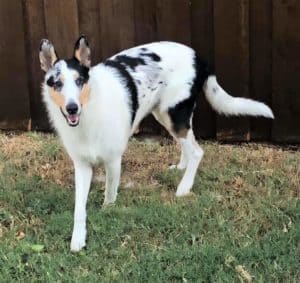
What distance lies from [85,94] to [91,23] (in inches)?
84.4

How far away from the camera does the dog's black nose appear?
482 centimetres

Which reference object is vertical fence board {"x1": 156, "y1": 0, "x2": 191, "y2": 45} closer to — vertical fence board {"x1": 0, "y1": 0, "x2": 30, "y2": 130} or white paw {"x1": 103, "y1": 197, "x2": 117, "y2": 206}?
vertical fence board {"x1": 0, "y1": 0, "x2": 30, "y2": 130}

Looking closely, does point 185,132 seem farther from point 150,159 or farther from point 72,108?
point 72,108

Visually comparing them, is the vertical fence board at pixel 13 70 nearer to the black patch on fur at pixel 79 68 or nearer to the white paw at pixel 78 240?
the black patch on fur at pixel 79 68

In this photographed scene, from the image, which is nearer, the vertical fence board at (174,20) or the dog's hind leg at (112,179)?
the dog's hind leg at (112,179)

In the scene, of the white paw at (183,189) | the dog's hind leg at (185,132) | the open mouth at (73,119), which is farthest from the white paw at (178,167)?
the open mouth at (73,119)

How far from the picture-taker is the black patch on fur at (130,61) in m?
5.69

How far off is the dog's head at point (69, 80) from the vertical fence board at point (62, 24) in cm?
202

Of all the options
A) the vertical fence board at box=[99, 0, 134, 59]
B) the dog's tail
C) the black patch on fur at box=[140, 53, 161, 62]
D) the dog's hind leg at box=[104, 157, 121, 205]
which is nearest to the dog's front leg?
the dog's hind leg at box=[104, 157, 121, 205]

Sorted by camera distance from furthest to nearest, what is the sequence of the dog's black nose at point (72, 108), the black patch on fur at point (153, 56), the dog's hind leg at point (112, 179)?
the black patch on fur at point (153, 56), the dog's hind leg at point (112, 179), the dog's black nose at point (72, 108)

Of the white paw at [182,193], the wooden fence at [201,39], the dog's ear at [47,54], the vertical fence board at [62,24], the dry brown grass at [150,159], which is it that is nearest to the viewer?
the dog's ear at [47,54]

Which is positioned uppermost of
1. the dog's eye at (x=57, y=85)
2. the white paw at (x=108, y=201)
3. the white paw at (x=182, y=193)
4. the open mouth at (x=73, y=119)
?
→ the dog's eye at (x=57, y=85)

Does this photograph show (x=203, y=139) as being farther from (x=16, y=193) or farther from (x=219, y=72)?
(x=16, y=193)

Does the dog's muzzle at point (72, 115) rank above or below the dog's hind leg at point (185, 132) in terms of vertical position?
above
